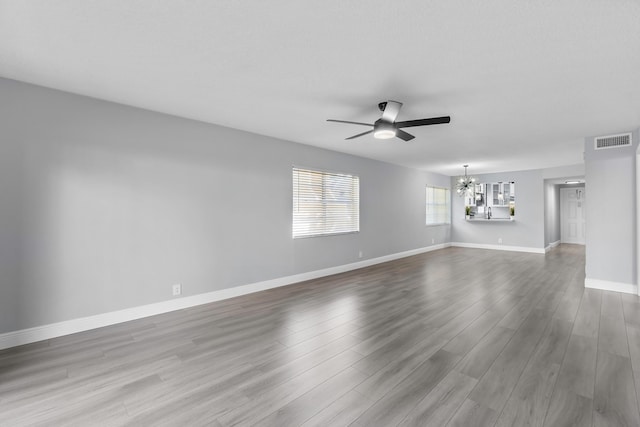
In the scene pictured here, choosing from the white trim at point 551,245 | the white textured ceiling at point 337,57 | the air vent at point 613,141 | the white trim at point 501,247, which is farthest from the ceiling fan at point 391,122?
the white trim at point 551,245

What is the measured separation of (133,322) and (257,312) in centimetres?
146

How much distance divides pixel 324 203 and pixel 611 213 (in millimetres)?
4872

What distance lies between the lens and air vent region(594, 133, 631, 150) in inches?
175

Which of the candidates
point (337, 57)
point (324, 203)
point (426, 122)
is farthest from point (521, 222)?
point (337, 57)

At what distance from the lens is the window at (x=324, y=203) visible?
17.4ft

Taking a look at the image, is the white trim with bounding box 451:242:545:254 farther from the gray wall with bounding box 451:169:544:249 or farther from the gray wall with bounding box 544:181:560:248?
the gray wall with bounding box 544:181:560:248

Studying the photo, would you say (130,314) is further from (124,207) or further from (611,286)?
(611,286)

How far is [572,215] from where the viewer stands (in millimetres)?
10508

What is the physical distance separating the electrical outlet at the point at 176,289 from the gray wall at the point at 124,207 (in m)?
0.06

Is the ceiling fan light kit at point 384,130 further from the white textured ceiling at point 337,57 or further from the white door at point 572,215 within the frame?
the white door at point 572,215

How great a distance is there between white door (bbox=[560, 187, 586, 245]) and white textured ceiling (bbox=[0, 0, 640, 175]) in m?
8.25

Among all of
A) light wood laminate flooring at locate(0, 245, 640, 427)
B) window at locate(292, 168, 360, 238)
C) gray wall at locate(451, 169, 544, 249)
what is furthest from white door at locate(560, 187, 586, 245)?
window at locate(292, 168, 360, 238)

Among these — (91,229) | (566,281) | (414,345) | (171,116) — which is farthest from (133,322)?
(566,281)

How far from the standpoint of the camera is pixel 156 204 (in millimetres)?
3607
